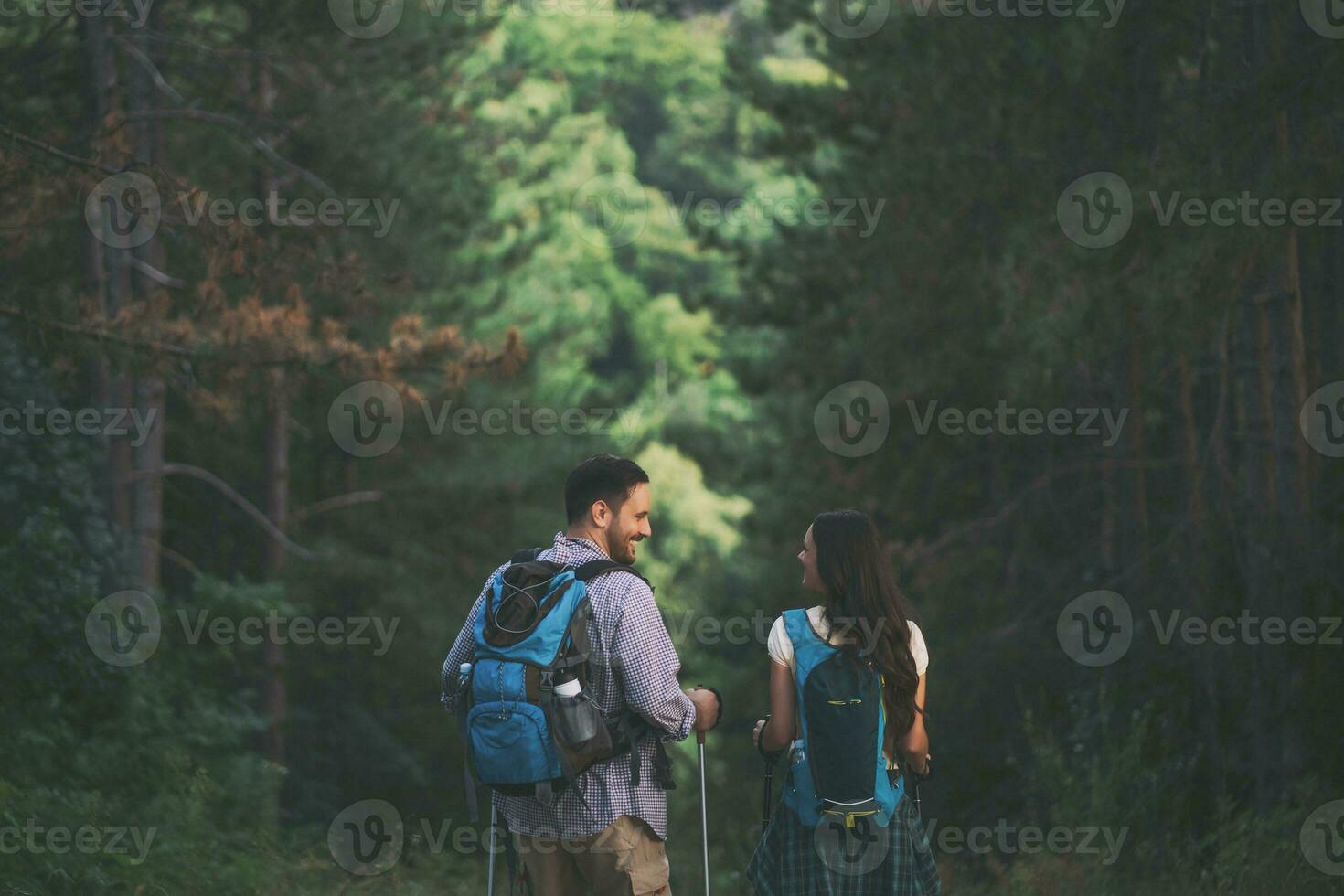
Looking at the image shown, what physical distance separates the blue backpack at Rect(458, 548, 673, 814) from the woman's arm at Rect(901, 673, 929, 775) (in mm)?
809

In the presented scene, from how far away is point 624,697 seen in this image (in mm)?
4582

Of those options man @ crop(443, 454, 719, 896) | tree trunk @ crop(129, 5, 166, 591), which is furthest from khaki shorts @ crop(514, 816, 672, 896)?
tree trunk @ crop(129, 5, 166, 591)

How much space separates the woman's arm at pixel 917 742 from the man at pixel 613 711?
0.60 metres

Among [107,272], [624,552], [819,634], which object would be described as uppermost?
[107,272]

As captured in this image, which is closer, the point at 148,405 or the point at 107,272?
the point at 107,272

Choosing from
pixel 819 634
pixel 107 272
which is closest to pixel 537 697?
pixel 819 634

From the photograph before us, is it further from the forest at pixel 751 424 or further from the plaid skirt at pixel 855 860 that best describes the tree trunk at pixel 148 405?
the plaid skirt at pixel 855 860

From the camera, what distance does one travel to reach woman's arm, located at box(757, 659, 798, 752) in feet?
15.3

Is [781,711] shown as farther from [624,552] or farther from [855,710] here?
[624,552]

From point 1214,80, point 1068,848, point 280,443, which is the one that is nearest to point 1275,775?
point 1068,848

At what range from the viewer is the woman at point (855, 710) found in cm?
465

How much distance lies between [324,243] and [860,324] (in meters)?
6.03

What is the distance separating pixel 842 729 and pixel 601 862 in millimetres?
811

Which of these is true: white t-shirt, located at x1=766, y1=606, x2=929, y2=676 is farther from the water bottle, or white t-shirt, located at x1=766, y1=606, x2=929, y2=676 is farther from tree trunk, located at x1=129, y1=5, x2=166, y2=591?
tree trunk, located at x1=129, y1=5, x2=166, y2=591
